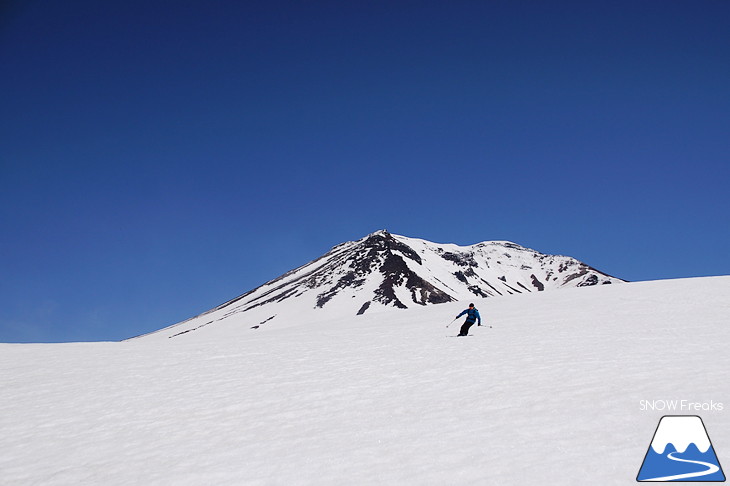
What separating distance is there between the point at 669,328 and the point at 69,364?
25.3 metres

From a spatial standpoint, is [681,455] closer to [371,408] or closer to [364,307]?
[371,408]

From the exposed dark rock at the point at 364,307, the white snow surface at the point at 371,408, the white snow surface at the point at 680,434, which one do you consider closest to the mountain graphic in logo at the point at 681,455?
the white snow surface at the point at 680,434

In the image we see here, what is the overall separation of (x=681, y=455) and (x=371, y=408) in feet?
20.8

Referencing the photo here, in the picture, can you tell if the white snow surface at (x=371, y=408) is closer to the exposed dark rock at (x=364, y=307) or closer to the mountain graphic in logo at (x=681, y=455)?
the mountain graphic in logo at (x=681, y=455)

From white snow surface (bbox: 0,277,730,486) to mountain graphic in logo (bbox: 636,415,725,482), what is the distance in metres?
0.20

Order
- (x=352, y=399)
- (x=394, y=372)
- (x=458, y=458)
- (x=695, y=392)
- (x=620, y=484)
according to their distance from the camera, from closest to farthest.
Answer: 1. (x=620, y=484)
2. (x=458, y=458)
3. (x=695, y=392)
4. (x=352, y=399)
5. (x=394, y=372)

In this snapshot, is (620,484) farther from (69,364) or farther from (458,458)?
(69,364)

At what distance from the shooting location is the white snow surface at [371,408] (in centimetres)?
832

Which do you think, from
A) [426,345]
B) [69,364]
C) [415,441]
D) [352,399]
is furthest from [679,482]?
[69,364]

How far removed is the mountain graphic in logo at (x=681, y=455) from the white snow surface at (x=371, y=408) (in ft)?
0.64

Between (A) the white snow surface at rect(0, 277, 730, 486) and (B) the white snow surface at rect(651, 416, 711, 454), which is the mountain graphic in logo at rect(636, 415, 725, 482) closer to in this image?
(B) the white snow surface at rect(651, 416, 711, 454)

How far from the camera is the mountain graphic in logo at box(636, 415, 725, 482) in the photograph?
23.4ft

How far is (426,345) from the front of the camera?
2089cm

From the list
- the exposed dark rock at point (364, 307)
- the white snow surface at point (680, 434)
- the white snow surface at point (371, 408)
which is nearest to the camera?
the white snow surface at point (680, 434)
